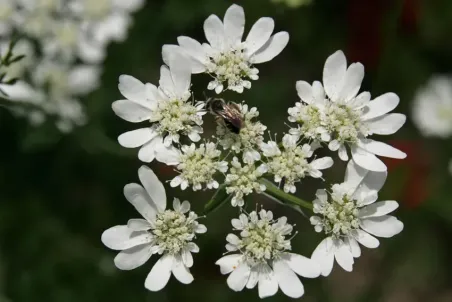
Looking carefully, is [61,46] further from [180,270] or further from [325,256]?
[325,256]

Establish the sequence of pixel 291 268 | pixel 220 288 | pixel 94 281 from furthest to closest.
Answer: pixel 220 288, pixel 94 281, pixel 291 268

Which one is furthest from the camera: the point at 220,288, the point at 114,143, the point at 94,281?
the point at 220,288

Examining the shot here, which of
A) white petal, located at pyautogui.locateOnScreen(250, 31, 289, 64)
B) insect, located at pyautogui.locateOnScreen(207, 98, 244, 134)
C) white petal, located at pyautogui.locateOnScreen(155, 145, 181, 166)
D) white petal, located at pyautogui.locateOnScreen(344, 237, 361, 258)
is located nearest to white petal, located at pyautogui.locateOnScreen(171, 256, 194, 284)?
white petal, located at pyautogui.locateOnScreen(155, 145, 181, 166)

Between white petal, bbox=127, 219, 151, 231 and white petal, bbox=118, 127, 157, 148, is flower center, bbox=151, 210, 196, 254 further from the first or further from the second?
white petal, bbox=118, 127, 157, 148

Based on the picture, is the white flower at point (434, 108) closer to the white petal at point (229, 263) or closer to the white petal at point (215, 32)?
the white petal at point (215, 32)

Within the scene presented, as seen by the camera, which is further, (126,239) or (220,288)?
(220,288)

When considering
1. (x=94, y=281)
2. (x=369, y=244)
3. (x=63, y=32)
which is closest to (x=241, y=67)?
(x=369, y=244)

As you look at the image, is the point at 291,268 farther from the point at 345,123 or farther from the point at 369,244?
the point at 345,123
